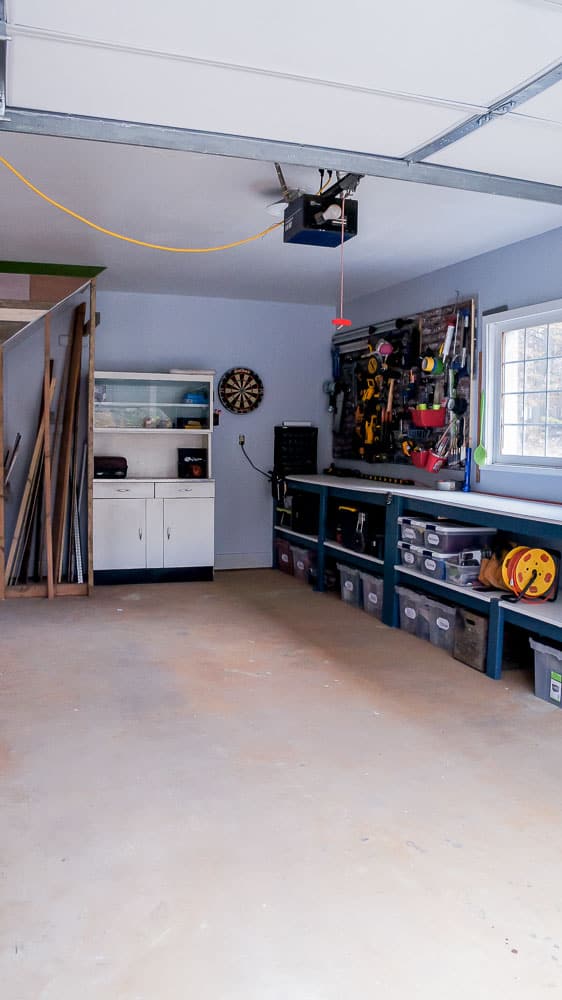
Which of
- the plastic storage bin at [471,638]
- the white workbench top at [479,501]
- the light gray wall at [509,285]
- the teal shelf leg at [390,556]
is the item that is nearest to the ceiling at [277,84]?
the light gray wall at [509,285]

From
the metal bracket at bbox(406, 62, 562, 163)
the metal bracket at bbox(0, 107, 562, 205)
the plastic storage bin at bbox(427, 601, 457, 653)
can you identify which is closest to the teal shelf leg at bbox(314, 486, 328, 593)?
the plastic storage bin at bbox(427, 601, 457, 653)

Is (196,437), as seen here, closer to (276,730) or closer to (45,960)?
(276,730)

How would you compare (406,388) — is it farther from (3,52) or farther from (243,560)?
(3,52)

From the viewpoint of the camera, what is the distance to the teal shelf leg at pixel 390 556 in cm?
549

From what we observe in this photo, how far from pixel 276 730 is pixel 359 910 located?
137cm

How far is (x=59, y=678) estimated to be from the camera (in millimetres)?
4344

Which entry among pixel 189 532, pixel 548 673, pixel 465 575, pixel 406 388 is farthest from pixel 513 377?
pixel 189 532

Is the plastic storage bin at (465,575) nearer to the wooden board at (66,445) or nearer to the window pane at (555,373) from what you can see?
the window pane at (555,373)

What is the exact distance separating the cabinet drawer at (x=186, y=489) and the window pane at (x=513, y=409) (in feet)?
8.84

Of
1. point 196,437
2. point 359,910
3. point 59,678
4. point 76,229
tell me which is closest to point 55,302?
point 76,229

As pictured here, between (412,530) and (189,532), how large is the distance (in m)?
2.36

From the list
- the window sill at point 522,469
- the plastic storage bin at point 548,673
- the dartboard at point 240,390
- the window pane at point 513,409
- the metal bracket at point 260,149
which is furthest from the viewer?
the dartboard at point 240,390

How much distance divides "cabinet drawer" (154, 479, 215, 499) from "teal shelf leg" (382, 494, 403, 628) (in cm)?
195

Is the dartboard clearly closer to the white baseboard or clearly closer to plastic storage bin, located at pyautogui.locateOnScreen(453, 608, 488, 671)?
the white baseboard
